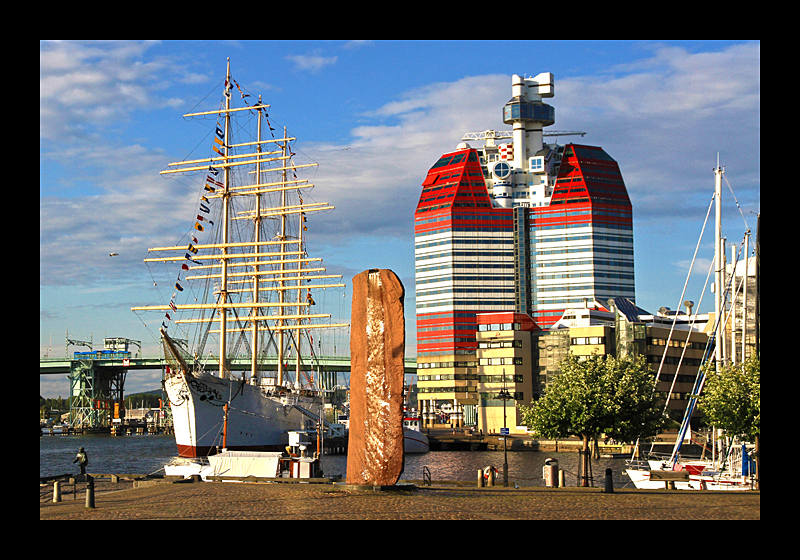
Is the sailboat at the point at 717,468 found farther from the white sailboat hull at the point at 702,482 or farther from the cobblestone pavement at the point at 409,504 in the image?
the cobblestone pavement at the point at 409,504

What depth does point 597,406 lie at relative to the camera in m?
46.2

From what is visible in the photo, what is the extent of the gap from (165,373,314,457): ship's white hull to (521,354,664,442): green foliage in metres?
46.2

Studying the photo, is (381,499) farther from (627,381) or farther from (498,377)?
(498,377)

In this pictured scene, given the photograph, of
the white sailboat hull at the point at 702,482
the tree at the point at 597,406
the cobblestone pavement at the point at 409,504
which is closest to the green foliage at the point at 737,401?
the white sailboat hull at the point at 702,482

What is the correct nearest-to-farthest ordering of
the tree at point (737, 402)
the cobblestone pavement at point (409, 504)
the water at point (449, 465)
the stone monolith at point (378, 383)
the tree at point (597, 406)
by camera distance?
the cobblestone pavement at point (409, 504), the stone monolith at point (378, 383), the tree at point (737, 402), the tree at point (597, 406), the water at point (449, 465)

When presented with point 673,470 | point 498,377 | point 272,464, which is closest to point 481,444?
point 498,377

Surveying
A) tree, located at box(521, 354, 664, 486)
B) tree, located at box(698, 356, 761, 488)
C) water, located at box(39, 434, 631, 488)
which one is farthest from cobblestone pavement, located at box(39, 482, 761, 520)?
water, located at box(39, 434, 631, 488)

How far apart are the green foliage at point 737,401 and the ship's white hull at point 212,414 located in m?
56.5

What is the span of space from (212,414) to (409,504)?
69.1 meters

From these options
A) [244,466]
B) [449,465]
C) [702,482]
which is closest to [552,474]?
[702,482]

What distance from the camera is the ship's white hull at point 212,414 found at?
89.1 meters
